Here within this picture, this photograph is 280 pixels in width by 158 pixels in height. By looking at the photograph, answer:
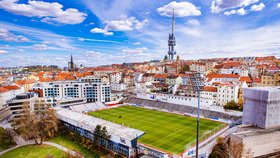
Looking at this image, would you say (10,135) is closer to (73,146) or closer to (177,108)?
(73,146)

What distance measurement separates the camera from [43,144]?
31594 millimetres

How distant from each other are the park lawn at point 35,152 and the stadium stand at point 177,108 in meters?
29.8

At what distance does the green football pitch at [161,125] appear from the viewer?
3148cm

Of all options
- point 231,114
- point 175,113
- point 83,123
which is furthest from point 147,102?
point 83,123

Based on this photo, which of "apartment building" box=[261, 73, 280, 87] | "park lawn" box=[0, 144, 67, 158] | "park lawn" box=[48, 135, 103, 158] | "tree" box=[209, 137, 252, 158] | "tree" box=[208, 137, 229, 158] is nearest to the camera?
"tree" box=[209, 137, 252, 158]

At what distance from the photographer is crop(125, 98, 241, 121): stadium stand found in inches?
1632

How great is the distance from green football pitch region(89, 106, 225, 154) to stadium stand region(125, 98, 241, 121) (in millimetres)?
2083

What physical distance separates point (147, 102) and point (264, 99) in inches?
1280

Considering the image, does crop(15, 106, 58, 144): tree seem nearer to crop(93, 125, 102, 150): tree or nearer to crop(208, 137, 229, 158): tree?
crop(93, 125, 102, 150): tree

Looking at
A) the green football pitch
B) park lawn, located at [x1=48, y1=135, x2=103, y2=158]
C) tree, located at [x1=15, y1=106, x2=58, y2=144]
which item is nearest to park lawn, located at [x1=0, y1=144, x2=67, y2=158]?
tree, located at [x1=15, y1=106, x2=58, y2=144]

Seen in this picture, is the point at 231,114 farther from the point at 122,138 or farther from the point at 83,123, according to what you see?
the point at 83,123

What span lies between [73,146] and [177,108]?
91.7 feet

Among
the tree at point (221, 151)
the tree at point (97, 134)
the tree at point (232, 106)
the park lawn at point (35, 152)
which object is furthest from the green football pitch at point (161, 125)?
the park lawn at point (35, 152)

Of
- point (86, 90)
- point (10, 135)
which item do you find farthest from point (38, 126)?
point (86, 90)
